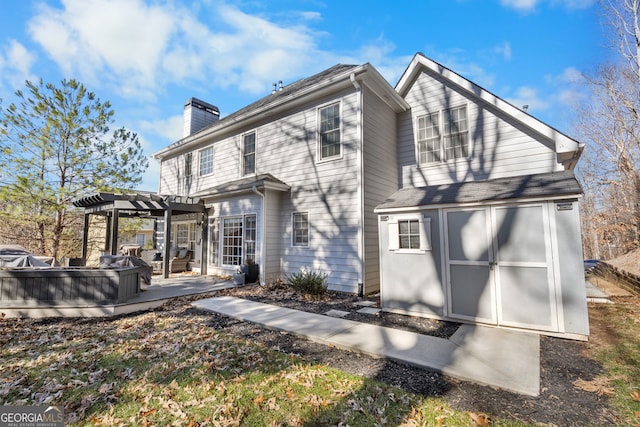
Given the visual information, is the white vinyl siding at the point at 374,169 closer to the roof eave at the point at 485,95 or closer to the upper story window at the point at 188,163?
the roof eave at the point at 485,95

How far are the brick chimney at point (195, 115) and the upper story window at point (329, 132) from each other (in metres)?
9.81

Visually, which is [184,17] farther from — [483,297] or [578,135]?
[578,135]

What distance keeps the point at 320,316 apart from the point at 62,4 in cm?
1054

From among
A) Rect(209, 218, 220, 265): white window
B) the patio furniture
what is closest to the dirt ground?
Rect(209, 218, 220, 265): white window

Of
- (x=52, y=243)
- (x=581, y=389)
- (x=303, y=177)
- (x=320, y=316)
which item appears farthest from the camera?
(x=52, y=243)

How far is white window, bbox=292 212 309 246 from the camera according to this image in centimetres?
898

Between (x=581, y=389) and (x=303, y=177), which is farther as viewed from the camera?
(x=303, y=177)

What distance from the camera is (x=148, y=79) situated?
10641 millimetres

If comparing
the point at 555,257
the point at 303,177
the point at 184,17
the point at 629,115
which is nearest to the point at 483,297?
the point at 555,257

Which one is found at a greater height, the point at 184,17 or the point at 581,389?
the point at 184,17

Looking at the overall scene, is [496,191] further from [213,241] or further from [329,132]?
[213,241]

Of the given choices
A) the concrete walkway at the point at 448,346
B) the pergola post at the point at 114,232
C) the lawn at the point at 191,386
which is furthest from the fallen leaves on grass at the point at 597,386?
the pergola post at the point at 114,232

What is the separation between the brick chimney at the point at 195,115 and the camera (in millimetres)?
15327

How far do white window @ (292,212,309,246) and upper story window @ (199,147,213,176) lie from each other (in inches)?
228
